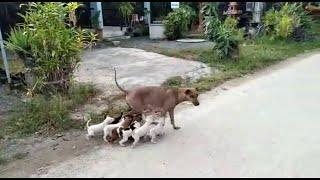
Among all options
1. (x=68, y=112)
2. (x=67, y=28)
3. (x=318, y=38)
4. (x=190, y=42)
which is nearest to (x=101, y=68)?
(x=67, y=28)

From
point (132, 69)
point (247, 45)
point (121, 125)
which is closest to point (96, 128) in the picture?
point (121, 125)

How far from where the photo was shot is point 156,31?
10.9 m

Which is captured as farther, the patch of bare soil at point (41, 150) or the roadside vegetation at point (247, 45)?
the roadside vegetation at point (247, 45)

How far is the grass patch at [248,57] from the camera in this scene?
606 cm

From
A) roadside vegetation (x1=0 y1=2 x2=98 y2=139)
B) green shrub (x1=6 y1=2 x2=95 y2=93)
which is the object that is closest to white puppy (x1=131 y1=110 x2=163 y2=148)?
roadside vegetation (x1=0 y1=2 x2=98 y2=139)

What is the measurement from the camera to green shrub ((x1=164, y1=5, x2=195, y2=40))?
1058 centimetres

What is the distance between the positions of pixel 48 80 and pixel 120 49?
4.30m

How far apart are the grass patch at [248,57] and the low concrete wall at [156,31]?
2409 mm

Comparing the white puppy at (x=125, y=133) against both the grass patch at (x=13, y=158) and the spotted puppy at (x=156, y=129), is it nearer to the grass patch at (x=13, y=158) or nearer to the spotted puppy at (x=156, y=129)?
the spotted puppy at (x=156, y=129)

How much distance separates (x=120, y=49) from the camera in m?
9.22

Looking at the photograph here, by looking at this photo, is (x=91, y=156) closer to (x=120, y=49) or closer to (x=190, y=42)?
(x=120, y=49)

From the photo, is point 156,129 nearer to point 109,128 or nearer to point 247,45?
point 109,128

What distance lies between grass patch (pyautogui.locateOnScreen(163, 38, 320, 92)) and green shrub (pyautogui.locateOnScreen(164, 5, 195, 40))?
6.96ft

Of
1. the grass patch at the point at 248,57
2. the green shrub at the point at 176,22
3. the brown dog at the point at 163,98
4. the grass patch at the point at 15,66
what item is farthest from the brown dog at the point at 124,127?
the green shrub at the point at 176,22
